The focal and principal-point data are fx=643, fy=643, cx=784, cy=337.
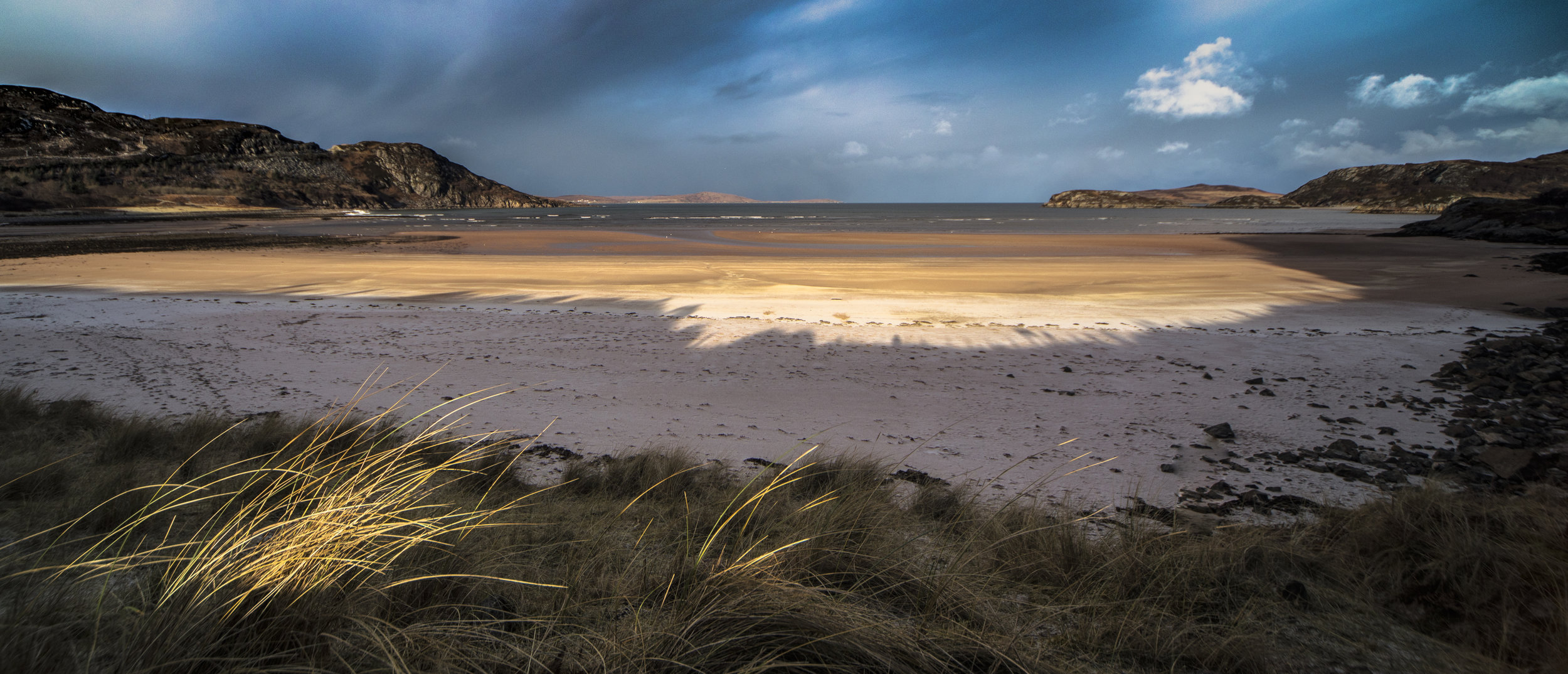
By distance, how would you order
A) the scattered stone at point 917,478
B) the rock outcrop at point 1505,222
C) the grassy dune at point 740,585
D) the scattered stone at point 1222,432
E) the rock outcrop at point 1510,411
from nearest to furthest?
the grassy dune at point 740,585 < the rock outcrop at point 1510,411 < the scattered stone at point 917,478 < the scattered stone at point 1222,432 < the rock outcrop at point 1505,222

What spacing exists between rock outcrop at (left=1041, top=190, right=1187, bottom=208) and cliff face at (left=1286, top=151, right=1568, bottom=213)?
922 inches

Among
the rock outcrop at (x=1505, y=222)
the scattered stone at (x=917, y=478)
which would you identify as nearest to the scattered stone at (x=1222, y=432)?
the scattered stone at (x=917, y=478)

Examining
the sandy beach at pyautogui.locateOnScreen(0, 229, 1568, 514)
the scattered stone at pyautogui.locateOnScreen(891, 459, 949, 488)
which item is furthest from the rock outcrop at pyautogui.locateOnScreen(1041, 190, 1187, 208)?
the scattered stone at pyautogui.locateOnScreen(891, 459, 949, 488)

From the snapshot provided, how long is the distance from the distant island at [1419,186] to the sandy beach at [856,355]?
8518 centimetres

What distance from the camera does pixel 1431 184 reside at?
320 ft

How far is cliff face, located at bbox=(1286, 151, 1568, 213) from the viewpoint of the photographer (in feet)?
276

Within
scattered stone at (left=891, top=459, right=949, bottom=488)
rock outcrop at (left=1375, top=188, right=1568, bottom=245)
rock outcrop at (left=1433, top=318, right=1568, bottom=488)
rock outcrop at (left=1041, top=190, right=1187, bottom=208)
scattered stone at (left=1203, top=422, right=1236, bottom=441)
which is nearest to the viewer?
rock outcrop at (left=1433, top=318, right=1568, bottom=488)

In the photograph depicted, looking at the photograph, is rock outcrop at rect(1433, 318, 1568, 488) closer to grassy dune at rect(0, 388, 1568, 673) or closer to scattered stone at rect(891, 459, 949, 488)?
grassy dune at rect(0, 388, 1568, 673)

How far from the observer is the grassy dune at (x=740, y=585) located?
6.20ft

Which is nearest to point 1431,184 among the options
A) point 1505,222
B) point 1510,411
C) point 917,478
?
point 1505,222

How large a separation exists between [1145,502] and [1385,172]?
494 feet

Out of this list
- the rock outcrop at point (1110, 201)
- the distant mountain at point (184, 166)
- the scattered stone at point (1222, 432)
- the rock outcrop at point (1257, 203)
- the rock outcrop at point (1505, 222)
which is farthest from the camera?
the rock outcrop at point (1110, 201)

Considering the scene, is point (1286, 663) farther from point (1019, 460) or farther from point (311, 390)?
point (311, 390)

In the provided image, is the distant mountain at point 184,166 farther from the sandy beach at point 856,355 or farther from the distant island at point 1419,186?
the distant island at point 1419,186
